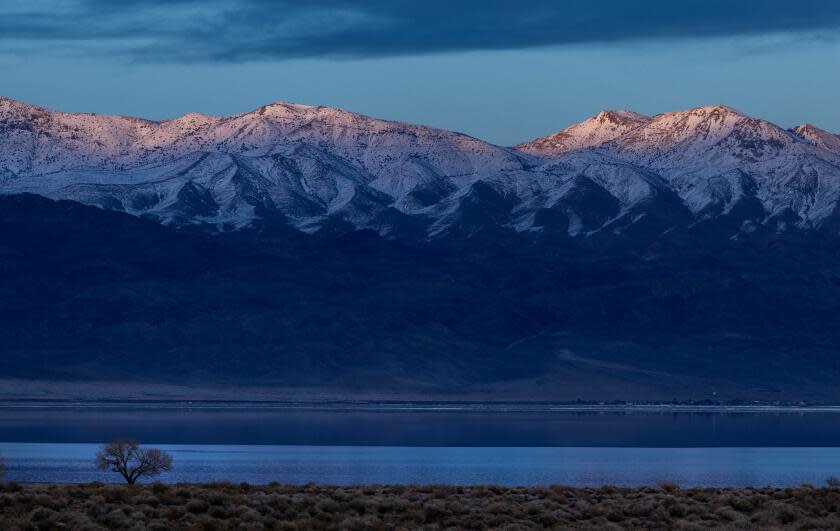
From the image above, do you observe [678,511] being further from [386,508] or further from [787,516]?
[386,508]

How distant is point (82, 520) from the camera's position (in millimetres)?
43375

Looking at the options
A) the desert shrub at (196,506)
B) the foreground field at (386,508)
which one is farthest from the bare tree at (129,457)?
the desert shrub at (196,506)

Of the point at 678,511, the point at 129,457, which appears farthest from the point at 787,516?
the point at 129,457

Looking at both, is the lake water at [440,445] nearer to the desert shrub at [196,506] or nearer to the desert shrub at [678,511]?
the desert shrub at [678,511]

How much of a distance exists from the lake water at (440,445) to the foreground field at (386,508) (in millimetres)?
24903

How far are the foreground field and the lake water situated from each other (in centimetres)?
2490

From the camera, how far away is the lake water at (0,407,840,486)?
284 ft

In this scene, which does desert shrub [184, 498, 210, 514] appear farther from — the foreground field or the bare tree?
the bare tree

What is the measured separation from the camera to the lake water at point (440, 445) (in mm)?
86500

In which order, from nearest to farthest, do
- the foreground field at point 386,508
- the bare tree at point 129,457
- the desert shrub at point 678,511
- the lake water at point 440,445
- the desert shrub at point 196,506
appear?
the foreground field at point 386,508 < the desert shrub at point 196,506 < the desert shrub at point 678,511 < the bare tree at point 129,457 < the lake water at point 440,445

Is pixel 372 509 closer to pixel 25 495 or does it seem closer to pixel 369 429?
pixel 25 495

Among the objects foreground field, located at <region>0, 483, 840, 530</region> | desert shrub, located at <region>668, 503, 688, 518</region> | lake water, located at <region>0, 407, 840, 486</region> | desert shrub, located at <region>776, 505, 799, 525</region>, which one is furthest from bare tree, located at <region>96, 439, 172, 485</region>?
desert shrub, located at <region>776, 505, 799, 525</region>

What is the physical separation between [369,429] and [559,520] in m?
104

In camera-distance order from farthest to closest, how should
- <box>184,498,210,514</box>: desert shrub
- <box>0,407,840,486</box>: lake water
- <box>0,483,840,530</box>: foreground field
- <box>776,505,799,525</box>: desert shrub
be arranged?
<box>0,407,840,486</box>: lake water → <box>776,505,799,525</box>: desert shrub → <box>184,498,210,514</box>: desert shrub → <box>0,483,840,530</box>: foreground field
